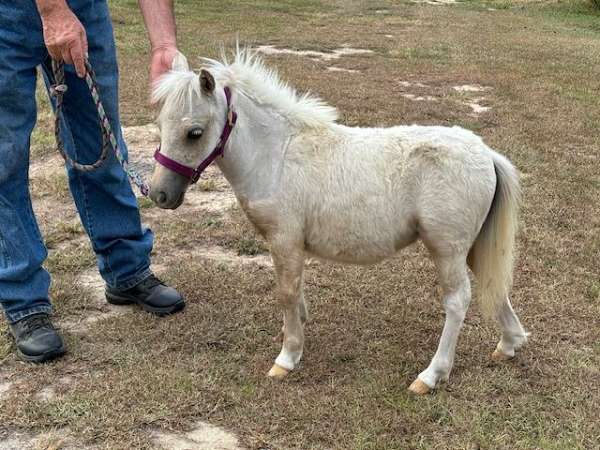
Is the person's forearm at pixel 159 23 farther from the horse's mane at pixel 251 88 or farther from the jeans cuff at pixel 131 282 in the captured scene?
the jeans cuff at pixel 131 282

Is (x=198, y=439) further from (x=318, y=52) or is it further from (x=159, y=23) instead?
(x=318, y=52)

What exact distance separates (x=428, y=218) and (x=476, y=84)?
6.86 metres

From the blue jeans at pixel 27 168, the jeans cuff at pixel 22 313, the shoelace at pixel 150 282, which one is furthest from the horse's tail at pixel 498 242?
the jeans cuff at pixel 22 313

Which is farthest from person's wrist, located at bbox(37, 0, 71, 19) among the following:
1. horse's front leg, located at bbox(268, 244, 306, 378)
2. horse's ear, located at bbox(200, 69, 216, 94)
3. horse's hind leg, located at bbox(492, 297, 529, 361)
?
horse's hind leg, located at bbox(492, 297, 529, 361)

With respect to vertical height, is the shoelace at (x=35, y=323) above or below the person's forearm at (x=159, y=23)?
below

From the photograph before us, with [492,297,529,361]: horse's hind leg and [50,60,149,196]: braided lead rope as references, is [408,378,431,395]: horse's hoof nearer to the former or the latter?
[492,297,529,361]: horse's hind leg

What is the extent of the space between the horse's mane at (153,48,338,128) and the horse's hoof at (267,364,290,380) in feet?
3.69

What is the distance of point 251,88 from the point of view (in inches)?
107

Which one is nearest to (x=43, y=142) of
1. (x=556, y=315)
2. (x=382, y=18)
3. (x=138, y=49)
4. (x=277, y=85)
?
(x=277, y=85)

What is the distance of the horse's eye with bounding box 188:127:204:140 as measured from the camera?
2.50 meters

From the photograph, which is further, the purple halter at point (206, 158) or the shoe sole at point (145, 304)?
the shoe sole at point (145, 304)

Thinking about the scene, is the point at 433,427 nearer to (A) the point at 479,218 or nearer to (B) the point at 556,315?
(A) the point at 479,218

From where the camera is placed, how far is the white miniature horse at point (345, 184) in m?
2.60

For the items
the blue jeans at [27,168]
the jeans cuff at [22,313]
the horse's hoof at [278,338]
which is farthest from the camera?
the horse's hoof at [278,338]
